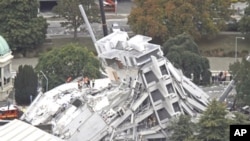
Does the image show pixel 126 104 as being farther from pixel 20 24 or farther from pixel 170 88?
pixel 20 24

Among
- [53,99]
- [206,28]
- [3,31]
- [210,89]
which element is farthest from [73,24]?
[53,99]

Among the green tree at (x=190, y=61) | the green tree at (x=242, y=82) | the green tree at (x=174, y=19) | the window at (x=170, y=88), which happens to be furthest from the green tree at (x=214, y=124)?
the green tree at (x=174, y=19)

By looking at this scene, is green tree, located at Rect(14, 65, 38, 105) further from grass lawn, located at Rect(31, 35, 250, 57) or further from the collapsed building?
grass lawn, located at Rect(31, 35, 250, 57)

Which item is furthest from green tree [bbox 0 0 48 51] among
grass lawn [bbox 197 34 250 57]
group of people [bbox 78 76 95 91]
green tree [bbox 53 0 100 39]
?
group of people [bbox 78 76 95 91]

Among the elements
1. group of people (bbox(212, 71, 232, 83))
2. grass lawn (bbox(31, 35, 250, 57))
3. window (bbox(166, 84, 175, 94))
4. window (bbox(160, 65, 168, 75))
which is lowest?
group of people (bbox(212, 71, 232, 83))

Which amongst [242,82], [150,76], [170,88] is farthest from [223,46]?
[150,76]

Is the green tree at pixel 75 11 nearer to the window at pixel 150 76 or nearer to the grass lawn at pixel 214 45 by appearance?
the grass lawn at pixel 214 45

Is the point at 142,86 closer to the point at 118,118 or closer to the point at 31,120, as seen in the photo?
the point at 118,118
